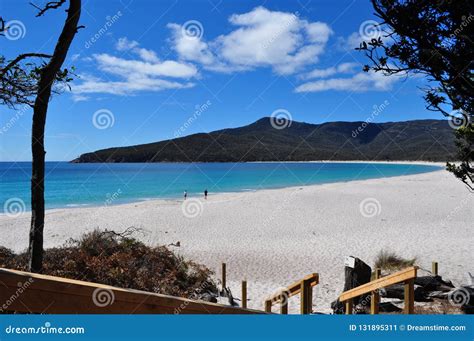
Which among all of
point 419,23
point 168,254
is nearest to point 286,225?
point 168,254

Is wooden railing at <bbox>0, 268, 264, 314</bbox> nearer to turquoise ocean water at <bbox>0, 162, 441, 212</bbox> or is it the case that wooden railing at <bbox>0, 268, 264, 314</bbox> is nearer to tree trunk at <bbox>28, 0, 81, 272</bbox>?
tree trunk at <bbox>28, 0, 81, 272</bbox>

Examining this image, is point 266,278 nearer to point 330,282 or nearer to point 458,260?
point 330,282

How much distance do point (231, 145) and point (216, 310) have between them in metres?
159

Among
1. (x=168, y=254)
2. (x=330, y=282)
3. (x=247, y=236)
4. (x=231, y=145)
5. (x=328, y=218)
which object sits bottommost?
(x=330, y=282)

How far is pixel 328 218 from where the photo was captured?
75.9ft

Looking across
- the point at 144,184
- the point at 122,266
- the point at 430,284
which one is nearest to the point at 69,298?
the point at 122,266

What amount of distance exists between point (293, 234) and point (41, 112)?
50.8ft

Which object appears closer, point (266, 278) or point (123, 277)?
point (123, 277)

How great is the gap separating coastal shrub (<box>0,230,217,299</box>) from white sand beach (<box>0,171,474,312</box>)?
175 centimetres

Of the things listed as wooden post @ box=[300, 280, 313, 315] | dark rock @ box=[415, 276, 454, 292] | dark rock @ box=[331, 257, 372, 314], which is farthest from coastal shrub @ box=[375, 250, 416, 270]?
wooden post @ box=[300, 280, 313, 315]

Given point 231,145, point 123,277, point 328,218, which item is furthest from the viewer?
point 231,145

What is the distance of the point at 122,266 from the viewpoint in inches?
309

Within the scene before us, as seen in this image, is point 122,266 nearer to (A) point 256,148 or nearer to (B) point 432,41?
(B) point 432,41

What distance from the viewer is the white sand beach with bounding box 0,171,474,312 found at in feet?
39.1
